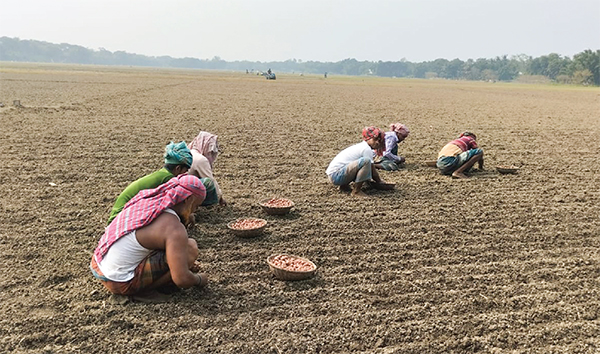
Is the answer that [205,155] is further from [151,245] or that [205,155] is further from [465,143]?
[465,143]

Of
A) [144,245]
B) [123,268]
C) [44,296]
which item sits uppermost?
[144,245]

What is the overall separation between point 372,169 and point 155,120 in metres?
8.87

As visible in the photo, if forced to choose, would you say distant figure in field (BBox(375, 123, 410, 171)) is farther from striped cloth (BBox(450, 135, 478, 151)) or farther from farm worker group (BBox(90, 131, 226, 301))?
farm worker group (BBox(90, 131, 226, 301))

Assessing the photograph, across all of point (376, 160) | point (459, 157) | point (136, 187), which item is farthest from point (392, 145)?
point (136, 187)

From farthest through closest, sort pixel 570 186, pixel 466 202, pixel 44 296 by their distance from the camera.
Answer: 1. pixel 570 186
2. pixel 466 202
3. pixel 44 296

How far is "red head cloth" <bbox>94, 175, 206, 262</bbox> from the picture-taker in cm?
330

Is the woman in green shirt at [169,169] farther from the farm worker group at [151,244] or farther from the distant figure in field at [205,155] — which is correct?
the distant figure in field at [205,155]

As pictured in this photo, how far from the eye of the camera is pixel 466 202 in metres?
6.20

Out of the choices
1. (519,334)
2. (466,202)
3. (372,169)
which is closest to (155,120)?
(372,169)

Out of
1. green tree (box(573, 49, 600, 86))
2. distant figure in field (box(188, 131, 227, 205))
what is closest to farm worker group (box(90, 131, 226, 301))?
distant figure in field (box(188, 131, 227, 205))

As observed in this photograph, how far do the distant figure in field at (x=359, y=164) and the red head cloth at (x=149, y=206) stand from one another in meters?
3.17

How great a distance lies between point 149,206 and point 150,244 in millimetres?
296

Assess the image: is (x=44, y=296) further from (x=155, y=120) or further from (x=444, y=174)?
(x=155, y=120)

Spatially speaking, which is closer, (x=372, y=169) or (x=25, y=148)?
(x=372, y=169)
